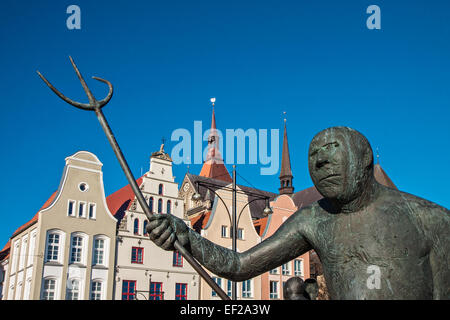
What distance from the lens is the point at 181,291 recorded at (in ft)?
86.6

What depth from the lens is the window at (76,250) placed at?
77.4 ft

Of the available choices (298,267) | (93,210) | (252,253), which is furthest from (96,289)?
(252,253)

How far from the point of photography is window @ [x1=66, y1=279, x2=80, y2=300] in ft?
75.0

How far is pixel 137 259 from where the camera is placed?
84.1 feet

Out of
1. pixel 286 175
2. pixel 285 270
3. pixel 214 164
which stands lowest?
pixel 285 270

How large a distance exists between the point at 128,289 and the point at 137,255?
1.86 metres

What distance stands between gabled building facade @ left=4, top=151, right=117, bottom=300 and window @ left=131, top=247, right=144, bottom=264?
130 centimetres

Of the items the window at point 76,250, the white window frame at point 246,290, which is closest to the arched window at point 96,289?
the window at point 76,250

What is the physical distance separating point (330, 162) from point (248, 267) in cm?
76

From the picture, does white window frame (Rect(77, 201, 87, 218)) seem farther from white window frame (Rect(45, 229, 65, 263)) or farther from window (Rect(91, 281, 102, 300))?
window (Rect(91, 281, 102, 300))

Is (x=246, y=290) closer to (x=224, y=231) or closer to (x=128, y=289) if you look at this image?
(x=224, y=231)

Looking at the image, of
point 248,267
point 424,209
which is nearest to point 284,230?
point 248,267

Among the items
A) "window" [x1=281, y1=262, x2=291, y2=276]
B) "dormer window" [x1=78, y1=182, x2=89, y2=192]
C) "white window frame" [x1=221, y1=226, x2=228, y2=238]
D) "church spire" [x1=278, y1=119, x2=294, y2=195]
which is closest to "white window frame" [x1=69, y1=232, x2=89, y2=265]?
"dormer window" [x1=78, y1=182, x2=89, y2=192]

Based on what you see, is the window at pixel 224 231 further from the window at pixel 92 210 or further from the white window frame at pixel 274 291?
the window at pixel 92 210
